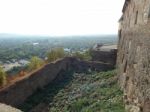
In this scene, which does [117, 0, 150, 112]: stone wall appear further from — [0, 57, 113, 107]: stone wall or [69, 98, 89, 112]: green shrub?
[0, 57, 113, 107]: stone wall

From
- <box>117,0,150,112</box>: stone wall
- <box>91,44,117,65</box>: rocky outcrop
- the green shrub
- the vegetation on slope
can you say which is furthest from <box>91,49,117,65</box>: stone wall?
<box>117,0,150,112</box>: stone wall

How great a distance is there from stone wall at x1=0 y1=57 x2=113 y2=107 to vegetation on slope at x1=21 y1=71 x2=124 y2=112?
0.56 metres

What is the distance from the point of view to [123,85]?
20656 millimetres

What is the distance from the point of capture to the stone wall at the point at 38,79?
2238 centimetres

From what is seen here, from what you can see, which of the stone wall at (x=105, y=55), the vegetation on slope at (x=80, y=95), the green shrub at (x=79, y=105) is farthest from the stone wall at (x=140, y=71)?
the stone wall at (x=105, y=55)

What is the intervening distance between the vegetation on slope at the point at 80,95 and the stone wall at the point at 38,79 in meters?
0.56

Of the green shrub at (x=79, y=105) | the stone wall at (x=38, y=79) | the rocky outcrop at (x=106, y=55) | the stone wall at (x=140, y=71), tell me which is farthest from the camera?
the rocky outcrop at (x=106, y=55)

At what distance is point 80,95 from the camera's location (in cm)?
2273

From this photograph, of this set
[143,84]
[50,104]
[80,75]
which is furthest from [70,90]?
[143,84]

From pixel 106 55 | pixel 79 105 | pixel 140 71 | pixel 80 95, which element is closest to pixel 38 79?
pixel 80 95

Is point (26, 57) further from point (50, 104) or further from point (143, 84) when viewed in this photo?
point (143, 84)

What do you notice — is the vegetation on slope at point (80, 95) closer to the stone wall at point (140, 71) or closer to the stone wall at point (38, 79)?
the stone wall at point (38, 79)

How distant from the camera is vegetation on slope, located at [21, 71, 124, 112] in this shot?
63.4 ft

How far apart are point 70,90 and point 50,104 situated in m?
2.80
